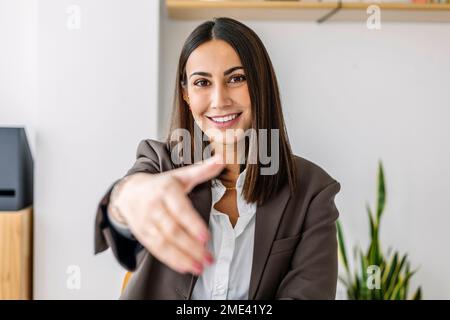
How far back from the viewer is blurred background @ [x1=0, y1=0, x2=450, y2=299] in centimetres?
143

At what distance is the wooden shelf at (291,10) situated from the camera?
1494 mm

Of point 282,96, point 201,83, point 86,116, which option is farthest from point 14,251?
point 201,83

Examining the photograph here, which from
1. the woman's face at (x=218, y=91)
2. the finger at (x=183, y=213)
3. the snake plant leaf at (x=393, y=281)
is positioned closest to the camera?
the finger at (x=183, y=213)

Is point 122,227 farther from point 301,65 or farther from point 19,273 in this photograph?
point 301,65

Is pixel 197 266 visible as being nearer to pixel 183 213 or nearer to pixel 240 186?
pixel 183 213

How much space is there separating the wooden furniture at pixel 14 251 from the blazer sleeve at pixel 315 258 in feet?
3.10

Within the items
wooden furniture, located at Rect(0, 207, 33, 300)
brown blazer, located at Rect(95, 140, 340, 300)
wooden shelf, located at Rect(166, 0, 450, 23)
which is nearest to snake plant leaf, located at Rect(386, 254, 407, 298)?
wooden shelf, located at Rect(166, 0, 450, 23)

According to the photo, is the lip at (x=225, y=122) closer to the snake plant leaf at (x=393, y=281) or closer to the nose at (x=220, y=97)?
the nose at (x=220, y=97)

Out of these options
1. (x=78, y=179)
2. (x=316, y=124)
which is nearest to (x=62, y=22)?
(x=78, y=179)

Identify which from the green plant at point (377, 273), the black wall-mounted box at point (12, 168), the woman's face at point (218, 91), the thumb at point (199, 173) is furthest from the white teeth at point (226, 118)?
the green plant at point (377, 273)

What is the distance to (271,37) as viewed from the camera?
1.65 metres

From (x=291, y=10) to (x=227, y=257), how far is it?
3.23ft

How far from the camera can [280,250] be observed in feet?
2.44
